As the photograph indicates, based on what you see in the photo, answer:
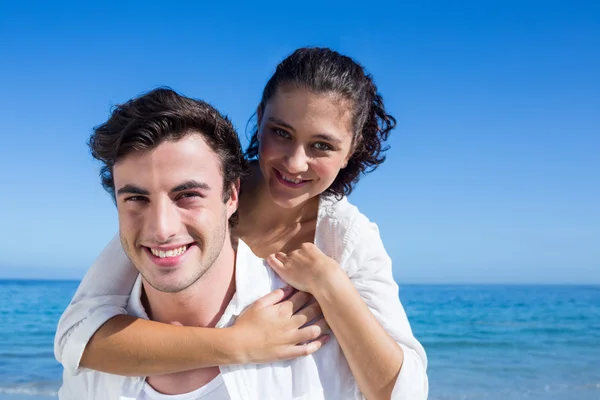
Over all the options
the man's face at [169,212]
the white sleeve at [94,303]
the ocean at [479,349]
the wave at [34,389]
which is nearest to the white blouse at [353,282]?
the white sleeve at [94,303]

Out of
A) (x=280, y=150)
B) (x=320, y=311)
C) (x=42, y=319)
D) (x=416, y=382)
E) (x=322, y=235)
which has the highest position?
(x=280, y=150)

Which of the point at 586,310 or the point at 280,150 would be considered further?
the point at 586,310

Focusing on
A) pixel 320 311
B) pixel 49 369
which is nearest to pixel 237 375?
pixel 320 311

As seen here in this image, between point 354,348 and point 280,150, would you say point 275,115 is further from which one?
point 354,348

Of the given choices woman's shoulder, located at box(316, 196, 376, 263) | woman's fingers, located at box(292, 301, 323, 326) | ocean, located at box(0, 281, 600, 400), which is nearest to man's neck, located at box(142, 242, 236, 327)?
woman's fingers, located at box(292, 301, 323, 326)

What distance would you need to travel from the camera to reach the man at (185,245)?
255cm

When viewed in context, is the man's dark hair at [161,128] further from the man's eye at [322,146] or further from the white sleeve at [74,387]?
the white sleeve at [74,387]

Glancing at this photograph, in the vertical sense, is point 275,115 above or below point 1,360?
above

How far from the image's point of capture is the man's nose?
2480 millimetres

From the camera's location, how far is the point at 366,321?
105 inches

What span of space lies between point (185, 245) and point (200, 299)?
0.30 metres

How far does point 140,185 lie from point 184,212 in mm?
200

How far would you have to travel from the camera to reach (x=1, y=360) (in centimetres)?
1069

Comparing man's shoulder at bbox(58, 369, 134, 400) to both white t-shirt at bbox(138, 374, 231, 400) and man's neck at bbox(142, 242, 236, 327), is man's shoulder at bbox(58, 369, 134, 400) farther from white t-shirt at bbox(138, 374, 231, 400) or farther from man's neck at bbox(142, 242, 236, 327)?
man's neck at bbox(142, 242, 236, 327)
